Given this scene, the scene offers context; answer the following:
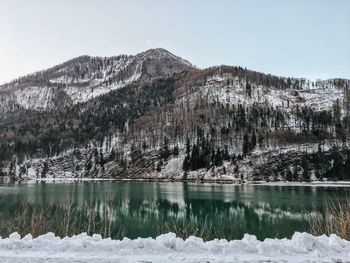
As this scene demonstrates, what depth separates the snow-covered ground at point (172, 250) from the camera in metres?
11.4

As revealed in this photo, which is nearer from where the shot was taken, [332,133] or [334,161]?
[334,161]

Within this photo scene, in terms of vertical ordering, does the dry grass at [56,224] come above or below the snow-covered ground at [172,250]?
below

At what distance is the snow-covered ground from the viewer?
11.4 m

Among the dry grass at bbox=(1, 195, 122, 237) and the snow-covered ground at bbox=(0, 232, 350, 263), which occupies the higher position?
the snow-covered ground at bbox=(0, 232, 350, 263)

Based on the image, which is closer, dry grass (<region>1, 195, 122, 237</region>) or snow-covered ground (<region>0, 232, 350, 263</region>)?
snow-covered ground (<region>0, 232, 350, 263</region>)

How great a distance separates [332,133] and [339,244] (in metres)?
191

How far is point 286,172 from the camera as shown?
542 ft

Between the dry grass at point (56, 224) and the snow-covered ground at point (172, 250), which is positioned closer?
the snow-covered ground at point (172, 250)

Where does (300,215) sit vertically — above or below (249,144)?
A: below

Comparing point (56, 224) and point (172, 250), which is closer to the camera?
point (172, 250)

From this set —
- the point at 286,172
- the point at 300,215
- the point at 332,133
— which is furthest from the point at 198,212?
the point at 332,133

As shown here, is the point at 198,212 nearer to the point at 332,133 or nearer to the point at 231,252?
the point at 231,252

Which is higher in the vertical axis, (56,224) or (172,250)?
(172,250)

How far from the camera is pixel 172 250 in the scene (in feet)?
41.1
